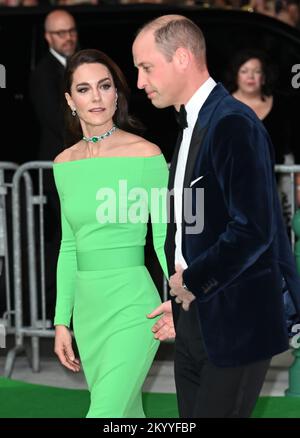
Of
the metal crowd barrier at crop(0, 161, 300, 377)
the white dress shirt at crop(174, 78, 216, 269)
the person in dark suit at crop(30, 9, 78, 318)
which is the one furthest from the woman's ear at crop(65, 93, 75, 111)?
the person in dark suit at crop(30, 9, 78, 318)

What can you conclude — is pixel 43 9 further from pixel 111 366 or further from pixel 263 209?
pixel 263 209

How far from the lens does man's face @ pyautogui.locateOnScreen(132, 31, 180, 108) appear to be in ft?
12.3

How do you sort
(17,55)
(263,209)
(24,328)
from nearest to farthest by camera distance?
1. (263,209)
2. (24,328)
3. (17,55)

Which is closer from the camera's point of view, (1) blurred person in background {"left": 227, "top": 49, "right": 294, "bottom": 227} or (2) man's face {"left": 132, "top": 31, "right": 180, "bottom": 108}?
(2) man's face {"left": 132, "top": 31, "right": 180, "bottom": 108}

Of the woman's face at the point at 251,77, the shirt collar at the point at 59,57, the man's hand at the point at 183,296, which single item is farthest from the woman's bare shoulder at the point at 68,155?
the shirt collar at the point at 59,57

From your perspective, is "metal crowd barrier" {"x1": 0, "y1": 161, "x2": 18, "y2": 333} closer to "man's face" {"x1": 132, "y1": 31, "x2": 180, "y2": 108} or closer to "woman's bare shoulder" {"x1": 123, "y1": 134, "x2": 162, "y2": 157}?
"woman's bare shoulder" {"x1": 123, "y1": 134, "x2": 162, "y2": 157}

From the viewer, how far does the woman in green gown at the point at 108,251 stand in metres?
4.30

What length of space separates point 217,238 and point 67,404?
3528mm

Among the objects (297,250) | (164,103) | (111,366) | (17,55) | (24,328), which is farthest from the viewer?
(17,55)

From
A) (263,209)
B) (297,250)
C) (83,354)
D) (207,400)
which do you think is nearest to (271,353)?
(207,400)

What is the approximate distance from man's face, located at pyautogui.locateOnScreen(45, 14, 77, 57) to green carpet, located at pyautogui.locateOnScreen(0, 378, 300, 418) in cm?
289

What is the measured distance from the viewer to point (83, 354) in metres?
4.43

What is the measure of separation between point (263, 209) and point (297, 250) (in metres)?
3.62

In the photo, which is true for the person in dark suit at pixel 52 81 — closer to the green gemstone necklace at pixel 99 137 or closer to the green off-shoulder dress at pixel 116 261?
the green gemstone necklace at pixel 99 137
